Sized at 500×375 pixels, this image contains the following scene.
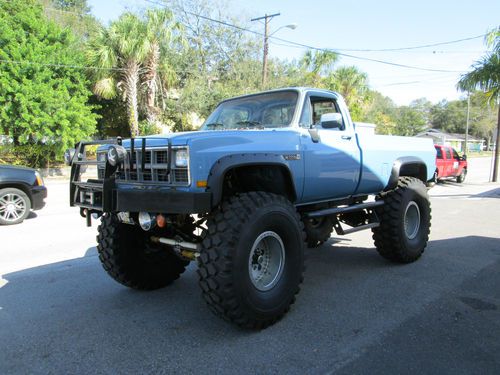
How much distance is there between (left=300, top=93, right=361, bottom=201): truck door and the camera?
450 cm

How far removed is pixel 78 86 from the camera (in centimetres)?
1939

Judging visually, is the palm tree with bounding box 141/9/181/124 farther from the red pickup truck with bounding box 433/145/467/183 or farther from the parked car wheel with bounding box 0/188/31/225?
the red pickup truck with bounding box 433/145/467/183

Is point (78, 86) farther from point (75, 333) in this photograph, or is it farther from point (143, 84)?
point (75, 333)

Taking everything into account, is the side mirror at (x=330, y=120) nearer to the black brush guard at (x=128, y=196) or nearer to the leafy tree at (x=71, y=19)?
the black brush guard at (x=128, y=196)

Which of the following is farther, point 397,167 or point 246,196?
point 397,167

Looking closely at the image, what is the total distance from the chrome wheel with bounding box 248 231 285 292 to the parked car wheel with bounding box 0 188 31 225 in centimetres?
657

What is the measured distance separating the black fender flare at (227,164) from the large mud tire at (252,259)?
21 centimetres

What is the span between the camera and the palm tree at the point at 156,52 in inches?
823

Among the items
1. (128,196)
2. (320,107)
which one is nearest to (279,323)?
(128,196)

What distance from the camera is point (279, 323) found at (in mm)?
3924

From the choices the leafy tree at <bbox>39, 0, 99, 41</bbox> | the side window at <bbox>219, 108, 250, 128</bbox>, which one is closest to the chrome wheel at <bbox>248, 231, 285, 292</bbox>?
the side window at <bbox>219, 108, 250, 128</bbox>

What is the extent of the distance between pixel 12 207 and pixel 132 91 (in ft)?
44.5

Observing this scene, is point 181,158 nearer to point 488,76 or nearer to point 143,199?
point 143,199

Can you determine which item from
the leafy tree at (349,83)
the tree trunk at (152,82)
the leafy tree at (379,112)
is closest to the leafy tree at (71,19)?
the tree trunk at (152,82)
